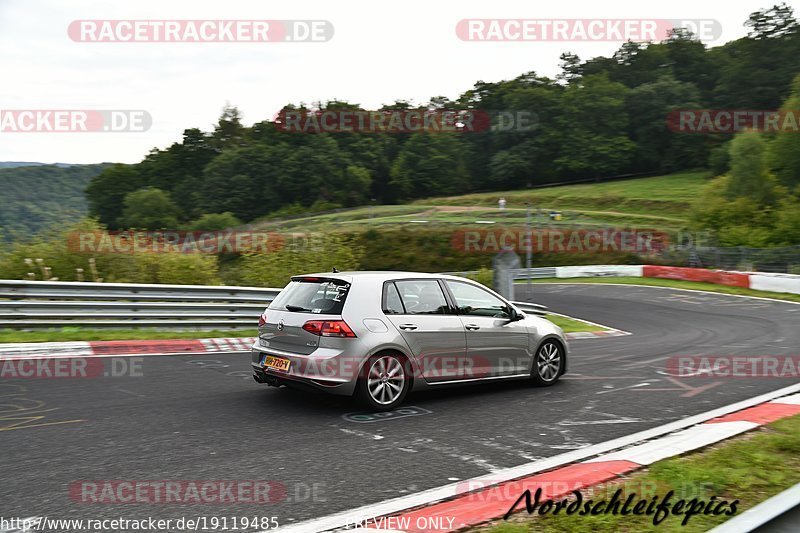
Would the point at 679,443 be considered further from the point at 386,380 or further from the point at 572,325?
the point at 572,325

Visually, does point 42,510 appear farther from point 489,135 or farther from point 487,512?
point 489,135

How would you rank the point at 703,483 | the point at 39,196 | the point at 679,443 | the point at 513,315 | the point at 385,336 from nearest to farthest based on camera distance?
the point at 703,483, the point at 679,443, the point at 385,336, the point at 513,315, the point at 39,196

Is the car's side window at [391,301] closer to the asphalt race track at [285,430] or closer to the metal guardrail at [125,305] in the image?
the asphalt race track at [285,430]

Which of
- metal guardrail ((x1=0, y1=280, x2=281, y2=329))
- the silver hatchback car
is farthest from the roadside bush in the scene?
the silver hatchback car

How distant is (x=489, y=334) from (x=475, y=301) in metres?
0.45

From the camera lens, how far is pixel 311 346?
709 centimetres

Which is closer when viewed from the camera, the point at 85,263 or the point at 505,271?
the point at 85,263

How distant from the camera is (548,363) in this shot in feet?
29.8

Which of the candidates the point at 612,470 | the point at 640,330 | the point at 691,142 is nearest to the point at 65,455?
the point at 612,470

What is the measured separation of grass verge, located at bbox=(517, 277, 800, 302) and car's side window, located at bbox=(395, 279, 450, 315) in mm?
25380

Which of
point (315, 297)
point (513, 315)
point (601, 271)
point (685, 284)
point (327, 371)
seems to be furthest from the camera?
point (601, 271)

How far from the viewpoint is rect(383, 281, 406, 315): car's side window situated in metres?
7.46

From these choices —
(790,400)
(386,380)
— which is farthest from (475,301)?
(790,400)

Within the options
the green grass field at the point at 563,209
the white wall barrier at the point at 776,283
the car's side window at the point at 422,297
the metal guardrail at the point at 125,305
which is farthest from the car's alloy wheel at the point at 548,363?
the green grass field at the point at 563,209
